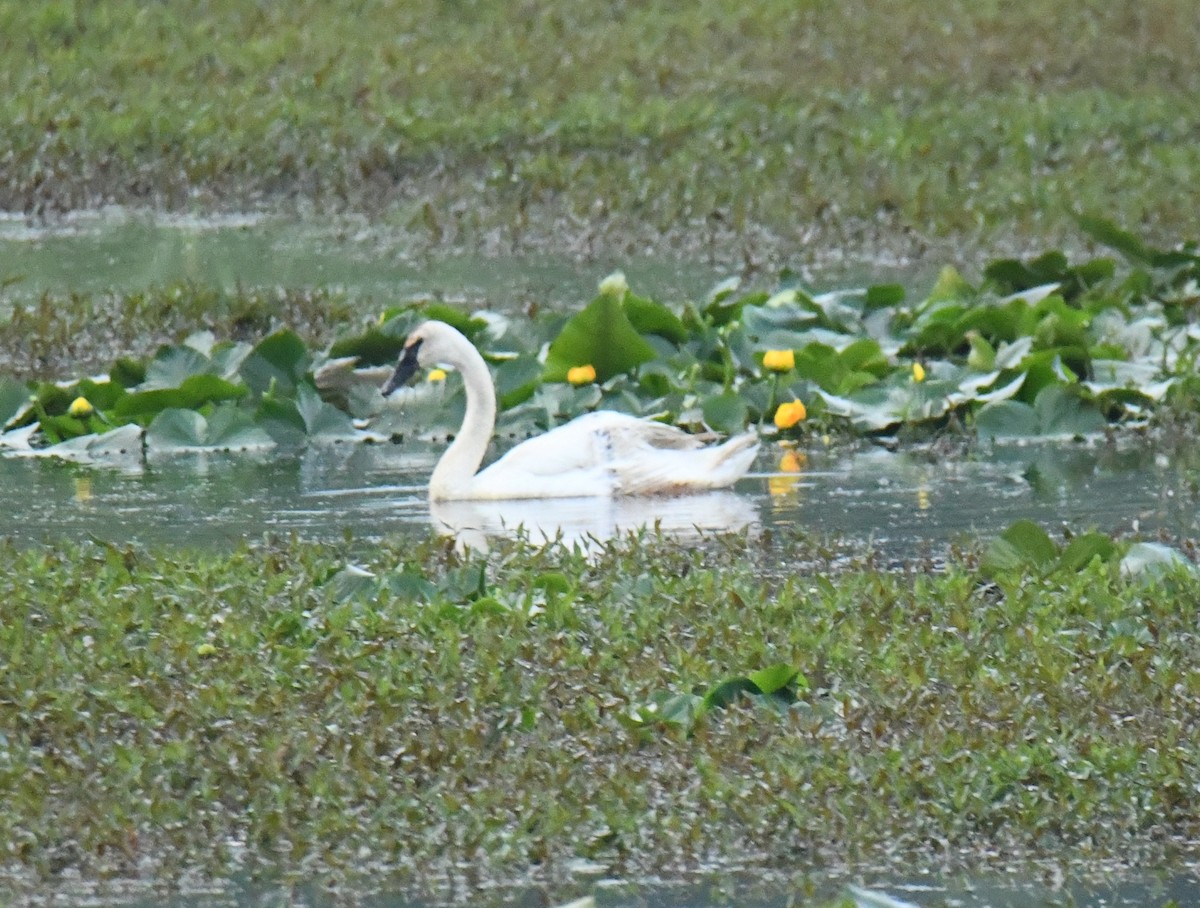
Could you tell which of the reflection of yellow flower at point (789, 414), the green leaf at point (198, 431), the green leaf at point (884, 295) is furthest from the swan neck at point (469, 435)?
the green leaf at point (884, 295)

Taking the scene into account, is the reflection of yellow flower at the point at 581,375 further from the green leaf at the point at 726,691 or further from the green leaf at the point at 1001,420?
the green leaf at the point at 726,691

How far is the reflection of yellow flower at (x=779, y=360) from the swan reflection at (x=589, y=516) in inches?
40.7

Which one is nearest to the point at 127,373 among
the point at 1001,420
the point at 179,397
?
the point at 179,397

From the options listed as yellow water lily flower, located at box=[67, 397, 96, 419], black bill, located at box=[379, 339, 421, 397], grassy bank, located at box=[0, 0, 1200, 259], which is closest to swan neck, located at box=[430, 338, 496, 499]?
black bill, located at box=[379, 339, 421, 397]

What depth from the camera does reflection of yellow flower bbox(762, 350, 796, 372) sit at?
29.7 ft

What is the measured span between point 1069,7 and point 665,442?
12878mm

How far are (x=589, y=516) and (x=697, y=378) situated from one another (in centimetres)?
174

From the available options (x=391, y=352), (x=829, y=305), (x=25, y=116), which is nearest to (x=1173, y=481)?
(x=829, y=305)

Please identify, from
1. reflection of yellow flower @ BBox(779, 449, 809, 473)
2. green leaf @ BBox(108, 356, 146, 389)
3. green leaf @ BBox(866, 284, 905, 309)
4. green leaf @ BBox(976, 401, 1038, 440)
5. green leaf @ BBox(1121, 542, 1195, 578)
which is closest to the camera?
green leaf @ BBox(1121, 542, 1195, 578)

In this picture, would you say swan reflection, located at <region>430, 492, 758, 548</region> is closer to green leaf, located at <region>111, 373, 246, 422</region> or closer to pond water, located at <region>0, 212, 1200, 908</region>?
pond water, located at <region>0, 212, 1200, 908</region>

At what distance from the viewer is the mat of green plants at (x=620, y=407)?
4.55 m

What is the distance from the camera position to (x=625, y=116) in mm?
16766

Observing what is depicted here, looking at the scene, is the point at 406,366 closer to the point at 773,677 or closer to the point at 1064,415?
the point at 1064,415

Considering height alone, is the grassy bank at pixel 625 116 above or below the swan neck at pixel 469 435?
above
